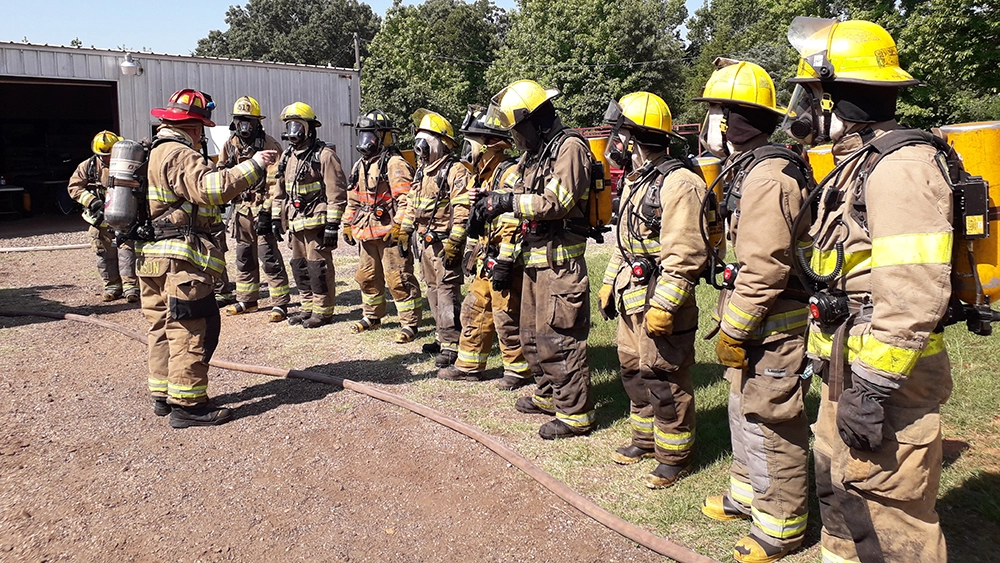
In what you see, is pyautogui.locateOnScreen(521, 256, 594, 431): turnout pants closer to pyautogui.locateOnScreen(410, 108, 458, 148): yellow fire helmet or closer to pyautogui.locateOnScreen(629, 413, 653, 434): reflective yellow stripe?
pyautogui.locateOnScreen(629, 413, 653, 434): reflective yellow stripe

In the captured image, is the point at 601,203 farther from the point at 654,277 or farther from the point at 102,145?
the point at 102,145

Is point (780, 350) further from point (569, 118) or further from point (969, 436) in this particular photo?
point (569, 118)

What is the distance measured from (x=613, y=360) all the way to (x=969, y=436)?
295 centimetres

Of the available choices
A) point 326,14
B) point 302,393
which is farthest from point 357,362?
point 326,14

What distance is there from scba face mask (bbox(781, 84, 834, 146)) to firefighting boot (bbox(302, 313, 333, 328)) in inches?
266

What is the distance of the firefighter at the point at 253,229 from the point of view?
8758 mm

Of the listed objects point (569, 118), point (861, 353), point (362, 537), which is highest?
point (569, 118)

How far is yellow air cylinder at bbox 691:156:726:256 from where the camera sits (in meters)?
4.21

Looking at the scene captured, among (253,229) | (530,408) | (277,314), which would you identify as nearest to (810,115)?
(530,408)

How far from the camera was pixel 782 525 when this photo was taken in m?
3.42

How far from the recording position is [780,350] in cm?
336

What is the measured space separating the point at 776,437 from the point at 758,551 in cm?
58

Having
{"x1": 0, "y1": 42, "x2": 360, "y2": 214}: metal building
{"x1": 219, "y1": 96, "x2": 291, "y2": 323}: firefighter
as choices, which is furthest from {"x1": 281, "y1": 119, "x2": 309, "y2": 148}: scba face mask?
{"x1": 0, "y1": 42, "x2": 360, "y2": 214}: metal building

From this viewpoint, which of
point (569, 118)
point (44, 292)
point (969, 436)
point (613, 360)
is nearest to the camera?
point (969, 436)
